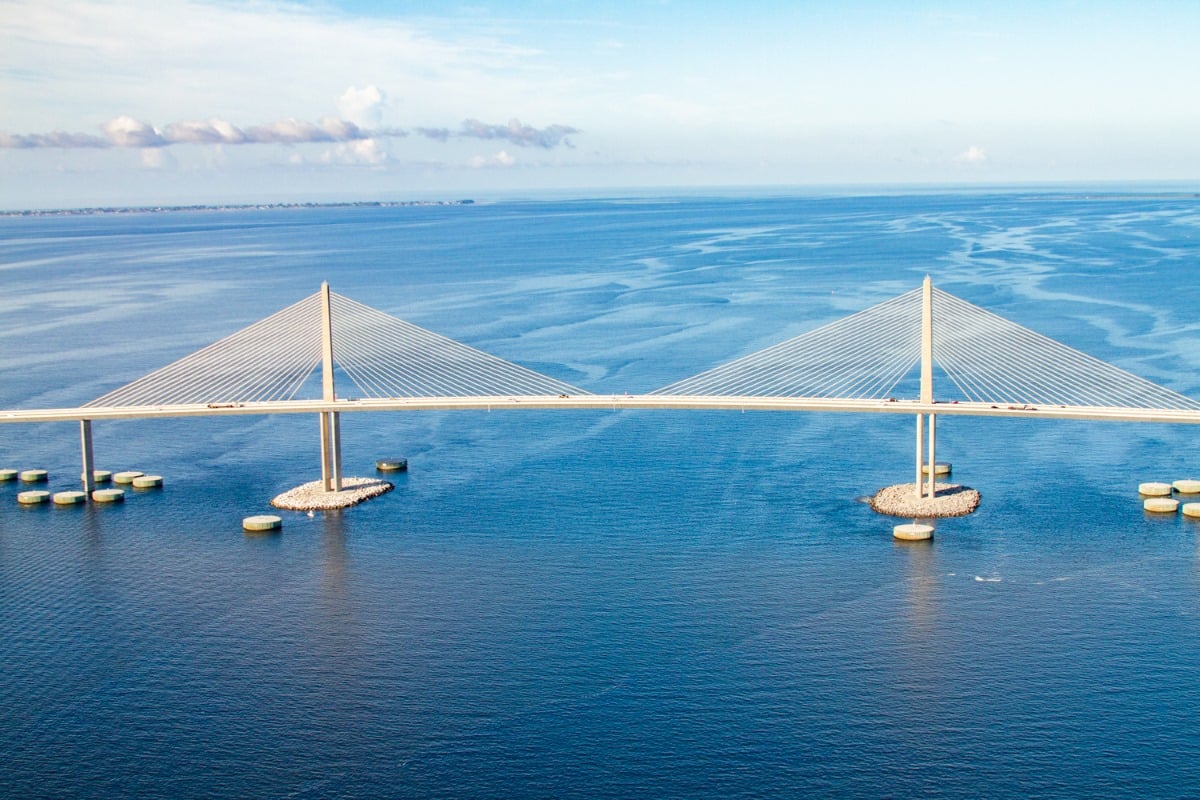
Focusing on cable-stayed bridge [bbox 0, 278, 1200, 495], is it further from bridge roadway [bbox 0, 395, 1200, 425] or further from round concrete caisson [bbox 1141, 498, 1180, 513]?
round concrete caisson [bbox 1141, 498, 1180, 513]

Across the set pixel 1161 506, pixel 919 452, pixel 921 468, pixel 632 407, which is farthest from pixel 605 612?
pixel 1161 506

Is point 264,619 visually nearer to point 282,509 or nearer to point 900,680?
point 282,509

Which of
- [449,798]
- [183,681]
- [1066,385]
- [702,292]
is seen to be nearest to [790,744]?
[449,798]

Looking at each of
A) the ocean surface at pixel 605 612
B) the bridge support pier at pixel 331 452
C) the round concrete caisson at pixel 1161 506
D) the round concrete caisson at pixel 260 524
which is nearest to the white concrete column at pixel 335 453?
the bridge support pier at pixel 331 452

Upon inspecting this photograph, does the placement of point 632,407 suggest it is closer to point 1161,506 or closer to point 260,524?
point 260,524

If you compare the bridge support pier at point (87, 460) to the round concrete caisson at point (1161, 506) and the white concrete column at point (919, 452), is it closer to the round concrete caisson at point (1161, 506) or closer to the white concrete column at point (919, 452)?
the white concrete column at point (919, 452)

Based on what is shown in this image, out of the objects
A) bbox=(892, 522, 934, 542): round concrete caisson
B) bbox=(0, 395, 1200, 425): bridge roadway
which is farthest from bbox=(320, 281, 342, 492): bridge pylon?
bbox=(892, 522, 934, 542): round concrete caisson
